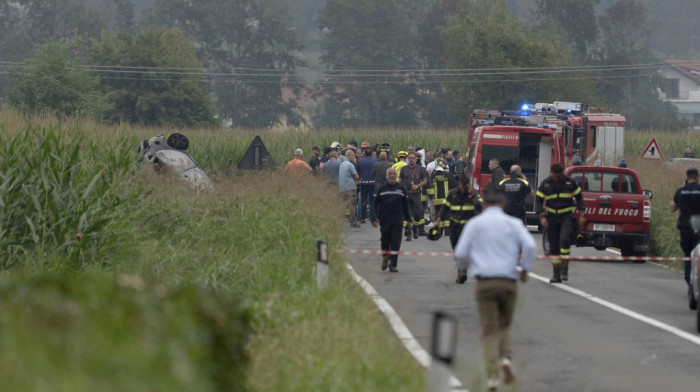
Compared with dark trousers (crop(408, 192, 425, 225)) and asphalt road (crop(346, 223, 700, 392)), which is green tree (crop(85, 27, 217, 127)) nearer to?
dark trousers (crop(408, 192, 425, 225))

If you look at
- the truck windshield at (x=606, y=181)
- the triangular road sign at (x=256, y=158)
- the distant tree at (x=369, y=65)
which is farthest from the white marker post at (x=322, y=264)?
the distant tree at (x=369, y=65)

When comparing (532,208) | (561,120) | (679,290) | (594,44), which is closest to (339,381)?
(679,290)

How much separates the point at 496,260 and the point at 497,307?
42 cm

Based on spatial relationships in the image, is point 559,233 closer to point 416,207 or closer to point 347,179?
point 416,207

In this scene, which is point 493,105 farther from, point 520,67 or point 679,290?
point 679,290

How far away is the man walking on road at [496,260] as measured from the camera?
9953 mm

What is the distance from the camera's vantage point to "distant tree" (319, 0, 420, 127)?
93750 mm

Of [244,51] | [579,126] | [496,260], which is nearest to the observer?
[496,260]

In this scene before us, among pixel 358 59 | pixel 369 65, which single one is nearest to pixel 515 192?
pixel 358 59

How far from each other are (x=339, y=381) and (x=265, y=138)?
35886 millimetres

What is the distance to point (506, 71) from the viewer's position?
81.7 meters

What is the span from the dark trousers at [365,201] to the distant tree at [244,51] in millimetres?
63238

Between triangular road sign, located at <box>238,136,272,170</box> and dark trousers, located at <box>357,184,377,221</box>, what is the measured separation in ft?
7.80

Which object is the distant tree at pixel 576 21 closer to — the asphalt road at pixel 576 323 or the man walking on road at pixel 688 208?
the asphalt road at pixel 576 323
